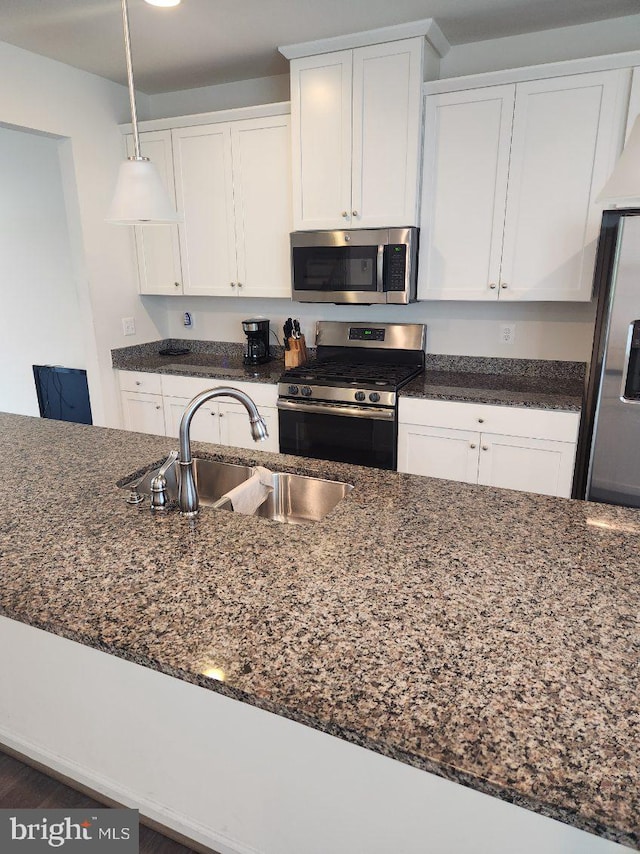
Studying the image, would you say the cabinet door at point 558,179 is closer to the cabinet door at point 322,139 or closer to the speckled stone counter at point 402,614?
the cabinet door at point 322,139

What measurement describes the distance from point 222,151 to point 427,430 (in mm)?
2058

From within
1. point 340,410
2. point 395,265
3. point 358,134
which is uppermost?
point 358,134

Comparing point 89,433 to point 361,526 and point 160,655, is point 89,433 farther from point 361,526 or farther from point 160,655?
point 160,655

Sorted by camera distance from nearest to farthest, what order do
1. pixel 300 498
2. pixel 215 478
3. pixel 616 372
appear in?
1. pixel 300 498
2. pixel 215 478
3. pixel 616 372

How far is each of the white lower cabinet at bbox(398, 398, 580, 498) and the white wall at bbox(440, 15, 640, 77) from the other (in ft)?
5.86

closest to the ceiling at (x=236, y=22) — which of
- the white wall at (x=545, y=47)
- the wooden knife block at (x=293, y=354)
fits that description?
the white wall at (x=545, y=47)

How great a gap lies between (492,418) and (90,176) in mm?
2794

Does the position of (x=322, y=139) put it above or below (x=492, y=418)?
above

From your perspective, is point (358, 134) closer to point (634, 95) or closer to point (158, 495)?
point (634, 95)

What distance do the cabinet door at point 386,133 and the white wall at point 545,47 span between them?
419 mm

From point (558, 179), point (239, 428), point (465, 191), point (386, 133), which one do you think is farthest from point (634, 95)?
point (239, 428)

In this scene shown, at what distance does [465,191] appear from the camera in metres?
2.78

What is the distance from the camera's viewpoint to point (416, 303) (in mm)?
3316

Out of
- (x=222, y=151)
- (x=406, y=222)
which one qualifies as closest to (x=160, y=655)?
(x=406, y=222)
